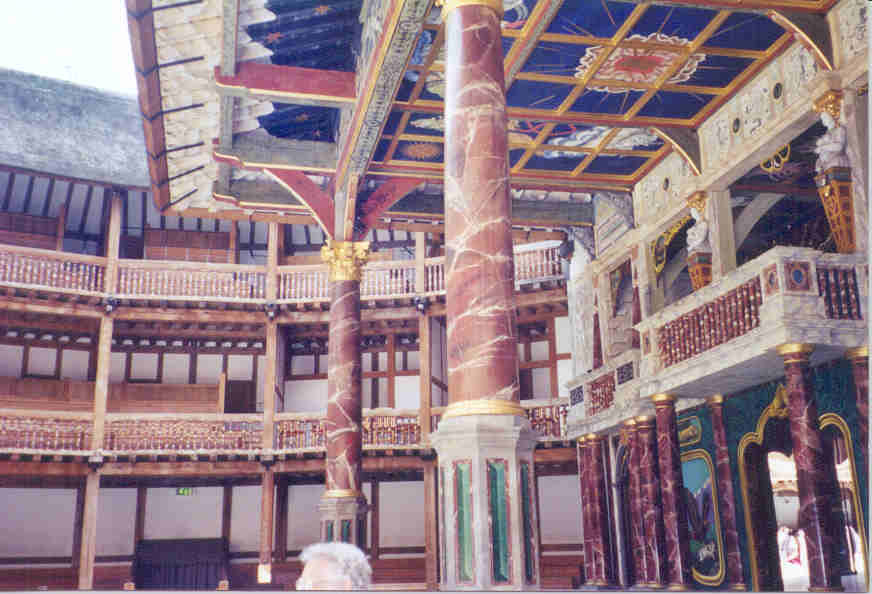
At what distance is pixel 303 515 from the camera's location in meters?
21.5

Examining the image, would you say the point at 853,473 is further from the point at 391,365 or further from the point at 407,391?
the point at 391,365

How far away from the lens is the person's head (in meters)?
3.59

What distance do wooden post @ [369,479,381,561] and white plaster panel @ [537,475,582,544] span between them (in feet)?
12.5

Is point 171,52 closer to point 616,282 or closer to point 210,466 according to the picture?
point 616,282

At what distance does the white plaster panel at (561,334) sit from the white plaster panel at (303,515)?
21.6 feet

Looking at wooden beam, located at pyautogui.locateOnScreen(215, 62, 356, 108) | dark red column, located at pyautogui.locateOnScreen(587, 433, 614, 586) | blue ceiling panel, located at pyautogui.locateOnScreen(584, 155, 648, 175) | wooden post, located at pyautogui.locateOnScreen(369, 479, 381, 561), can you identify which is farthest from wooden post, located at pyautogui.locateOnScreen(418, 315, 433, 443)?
wooden beam, located at pyautogui.locateOnScreen(215, 62, 356, 108)

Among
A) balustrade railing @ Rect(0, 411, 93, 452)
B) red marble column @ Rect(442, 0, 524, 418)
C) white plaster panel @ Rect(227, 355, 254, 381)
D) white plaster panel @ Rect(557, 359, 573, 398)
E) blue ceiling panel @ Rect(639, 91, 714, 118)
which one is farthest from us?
white plaster panel @ Rect(227, 355, 254, 381)

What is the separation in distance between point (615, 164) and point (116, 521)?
1426 centimetres

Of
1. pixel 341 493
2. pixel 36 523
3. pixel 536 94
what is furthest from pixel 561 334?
pixel 36 523

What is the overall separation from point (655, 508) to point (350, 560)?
379 inches

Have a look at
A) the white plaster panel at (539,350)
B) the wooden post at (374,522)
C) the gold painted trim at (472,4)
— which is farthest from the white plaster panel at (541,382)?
the gold painted trim at (472,4)

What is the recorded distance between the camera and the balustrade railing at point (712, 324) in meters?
9.93

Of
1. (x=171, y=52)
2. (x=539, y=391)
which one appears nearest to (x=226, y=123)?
(x=171, y=52)

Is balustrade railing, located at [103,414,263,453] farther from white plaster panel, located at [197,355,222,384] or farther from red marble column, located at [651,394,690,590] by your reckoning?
red marble column, located at [651,394,690,590]
